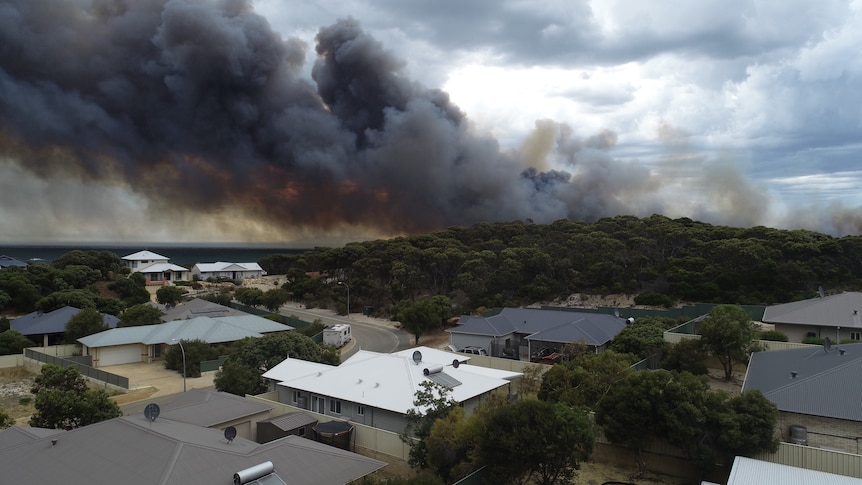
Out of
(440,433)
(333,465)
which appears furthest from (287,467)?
(440,433)

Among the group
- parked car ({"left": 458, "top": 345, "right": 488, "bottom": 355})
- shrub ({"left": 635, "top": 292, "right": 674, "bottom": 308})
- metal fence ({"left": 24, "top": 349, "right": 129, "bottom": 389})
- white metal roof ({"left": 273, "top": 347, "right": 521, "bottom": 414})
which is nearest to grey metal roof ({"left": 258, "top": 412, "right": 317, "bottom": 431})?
white metal roof ({"left": 273, "top": 347, "right": 521, "bottom": 414})

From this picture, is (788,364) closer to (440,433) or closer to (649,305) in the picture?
(440,433)

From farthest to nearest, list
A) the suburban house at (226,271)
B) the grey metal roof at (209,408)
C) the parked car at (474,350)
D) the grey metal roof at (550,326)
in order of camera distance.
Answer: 1. the suburban house at (226,271)
2. the parked car at (474,350)
3. the grey metal roof at (550,326)
4. the grey metal roof at (209,408)

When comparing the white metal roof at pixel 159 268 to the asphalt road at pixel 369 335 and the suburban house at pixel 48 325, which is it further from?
the suburban house at pixel 48 325

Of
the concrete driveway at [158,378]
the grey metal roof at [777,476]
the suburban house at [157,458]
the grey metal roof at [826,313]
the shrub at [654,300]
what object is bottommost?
the concrete driveway at [158,378]

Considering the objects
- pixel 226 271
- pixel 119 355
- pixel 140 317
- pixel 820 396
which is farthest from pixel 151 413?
pixel 226 271

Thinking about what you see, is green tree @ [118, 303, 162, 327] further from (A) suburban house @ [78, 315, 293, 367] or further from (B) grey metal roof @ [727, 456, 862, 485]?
(B) grey metal roof @ [727, 456, 862, 485]

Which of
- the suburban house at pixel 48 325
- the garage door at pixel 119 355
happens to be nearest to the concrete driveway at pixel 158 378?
the garage door at pixel 119 355
